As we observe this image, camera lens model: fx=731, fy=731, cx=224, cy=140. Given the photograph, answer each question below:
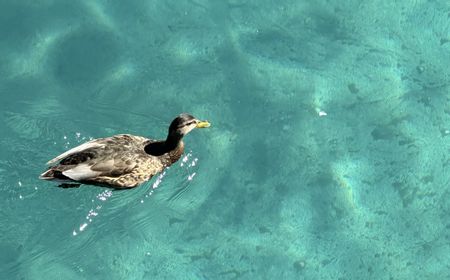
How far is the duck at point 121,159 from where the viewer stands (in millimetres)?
6441

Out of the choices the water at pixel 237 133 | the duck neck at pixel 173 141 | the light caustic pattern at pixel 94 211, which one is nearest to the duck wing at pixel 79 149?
the water at pixel 237 133

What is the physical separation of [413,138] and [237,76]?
1887 mm

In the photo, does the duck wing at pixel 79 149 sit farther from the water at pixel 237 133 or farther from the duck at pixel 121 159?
the water at pixel 237 133

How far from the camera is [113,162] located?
6594mm

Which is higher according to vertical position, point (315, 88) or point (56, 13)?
point (56, 13)

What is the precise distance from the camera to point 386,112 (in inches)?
294

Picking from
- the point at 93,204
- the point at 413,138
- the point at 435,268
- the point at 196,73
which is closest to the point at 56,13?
the point at 196,73

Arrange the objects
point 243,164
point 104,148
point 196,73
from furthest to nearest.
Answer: point 196,73
point 243,164
point 104,148

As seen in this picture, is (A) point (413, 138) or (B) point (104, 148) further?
(A) point (413, 138)

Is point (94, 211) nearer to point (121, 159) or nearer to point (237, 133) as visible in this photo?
point (121, 159)

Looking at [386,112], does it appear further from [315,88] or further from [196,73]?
[196,73]

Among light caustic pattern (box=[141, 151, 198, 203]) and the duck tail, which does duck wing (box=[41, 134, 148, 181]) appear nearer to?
the duck tail

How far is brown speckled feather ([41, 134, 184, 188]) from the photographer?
253 inches

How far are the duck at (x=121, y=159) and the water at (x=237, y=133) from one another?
19cm
